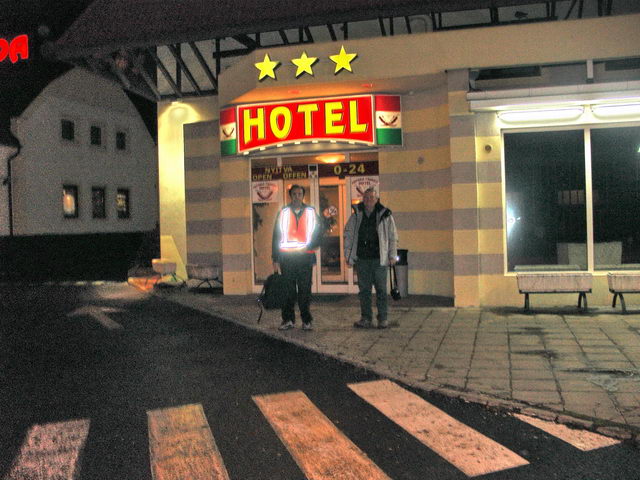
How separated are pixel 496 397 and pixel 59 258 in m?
19.3

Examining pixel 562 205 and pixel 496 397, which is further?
pixel 562 205

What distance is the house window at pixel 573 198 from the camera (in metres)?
11.5

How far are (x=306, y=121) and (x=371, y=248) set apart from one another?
467 centimetres

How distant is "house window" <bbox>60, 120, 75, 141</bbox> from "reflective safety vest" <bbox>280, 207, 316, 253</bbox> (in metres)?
19.7

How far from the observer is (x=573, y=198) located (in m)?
11.7

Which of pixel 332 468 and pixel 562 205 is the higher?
pixel 562 205

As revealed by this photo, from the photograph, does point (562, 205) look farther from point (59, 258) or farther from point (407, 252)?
point (59, 258)

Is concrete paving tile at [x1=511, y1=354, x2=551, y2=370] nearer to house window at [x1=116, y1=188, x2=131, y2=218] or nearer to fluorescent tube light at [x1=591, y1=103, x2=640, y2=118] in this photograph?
fluorescent tube light at [x1=591, y1=103, x2=640, y2=118]

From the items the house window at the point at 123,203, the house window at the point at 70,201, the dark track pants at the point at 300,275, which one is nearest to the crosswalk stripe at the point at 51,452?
the dark track pants at the point at 300,275

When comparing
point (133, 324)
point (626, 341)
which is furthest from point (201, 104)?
point (626, 341)

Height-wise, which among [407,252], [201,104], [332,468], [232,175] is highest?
[201,104]

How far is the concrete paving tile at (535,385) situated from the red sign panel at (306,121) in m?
7.53

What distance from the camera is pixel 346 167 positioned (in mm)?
13961

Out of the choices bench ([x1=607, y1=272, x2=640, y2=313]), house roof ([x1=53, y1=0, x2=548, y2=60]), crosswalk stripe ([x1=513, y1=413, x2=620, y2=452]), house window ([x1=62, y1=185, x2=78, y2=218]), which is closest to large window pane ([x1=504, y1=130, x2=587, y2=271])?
bench ([x1=607, y1=272, x2=640, y2=313])
